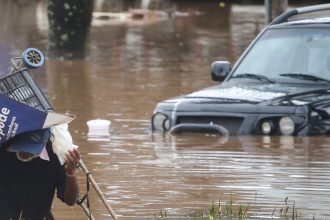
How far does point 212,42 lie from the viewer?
93.5 ft

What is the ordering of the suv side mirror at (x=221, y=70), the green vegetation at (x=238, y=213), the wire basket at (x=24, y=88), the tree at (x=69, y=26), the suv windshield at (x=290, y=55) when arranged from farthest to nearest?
the tree at (x=69, y=26) < the suv side mirror at (x=221, y=70) < the suv windshield at (x=290, y=55) < the green vegetation at (x=238, y=213) < the wire basket at (x=24, y=88)

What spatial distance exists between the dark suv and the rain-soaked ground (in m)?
0.16

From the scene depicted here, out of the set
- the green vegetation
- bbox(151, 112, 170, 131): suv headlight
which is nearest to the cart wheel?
the green vegetation

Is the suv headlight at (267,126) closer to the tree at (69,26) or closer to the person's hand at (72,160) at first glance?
the person's hand at (72,160)

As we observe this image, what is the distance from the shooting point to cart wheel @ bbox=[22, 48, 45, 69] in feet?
20.9

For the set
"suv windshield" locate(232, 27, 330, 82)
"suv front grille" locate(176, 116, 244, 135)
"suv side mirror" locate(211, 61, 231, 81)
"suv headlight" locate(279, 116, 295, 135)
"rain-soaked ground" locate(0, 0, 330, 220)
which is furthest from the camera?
"suv side mirror" locate(211, 61, 231, 81)

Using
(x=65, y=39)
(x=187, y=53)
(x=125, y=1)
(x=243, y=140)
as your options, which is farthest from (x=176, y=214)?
(x=125, y=1)

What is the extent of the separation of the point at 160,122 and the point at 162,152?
0.94m

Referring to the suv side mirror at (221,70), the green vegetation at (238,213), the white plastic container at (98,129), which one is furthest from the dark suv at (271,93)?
the green vegetation at (238,213)

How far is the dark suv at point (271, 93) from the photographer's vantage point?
11.7 meters

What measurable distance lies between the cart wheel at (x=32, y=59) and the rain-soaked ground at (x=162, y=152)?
99 cm

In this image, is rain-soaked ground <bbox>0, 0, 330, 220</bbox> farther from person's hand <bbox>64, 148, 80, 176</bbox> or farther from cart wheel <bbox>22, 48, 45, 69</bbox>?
person's hand <bbox>64, 148, 80, 176</bbox>

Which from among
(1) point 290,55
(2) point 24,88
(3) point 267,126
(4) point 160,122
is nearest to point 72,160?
(2) point 24,88

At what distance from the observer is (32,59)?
6.45m
